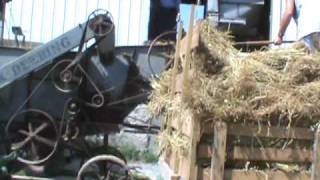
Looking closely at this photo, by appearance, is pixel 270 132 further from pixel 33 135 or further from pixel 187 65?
pixel 33 135

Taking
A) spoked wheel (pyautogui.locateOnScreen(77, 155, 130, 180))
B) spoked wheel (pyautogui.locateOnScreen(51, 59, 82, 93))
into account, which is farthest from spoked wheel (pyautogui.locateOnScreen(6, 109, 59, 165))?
spoked wheel (pyautogui.locateOnScreen(77, 155, 130, 180))

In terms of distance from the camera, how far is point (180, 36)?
20.3 ft

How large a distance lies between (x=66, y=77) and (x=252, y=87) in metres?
3.77

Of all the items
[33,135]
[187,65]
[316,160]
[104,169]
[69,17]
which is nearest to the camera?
[316,160]

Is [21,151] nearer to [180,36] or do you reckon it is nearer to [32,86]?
[32,86]

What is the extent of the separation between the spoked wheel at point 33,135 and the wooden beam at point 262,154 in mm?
3706

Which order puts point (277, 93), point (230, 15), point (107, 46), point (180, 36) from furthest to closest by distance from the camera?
point (230, 15) → point (107, 46) → point (180, 36) → point (277, 93)

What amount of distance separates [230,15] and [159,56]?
3544 mm

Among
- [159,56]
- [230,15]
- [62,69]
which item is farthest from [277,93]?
[230,15]

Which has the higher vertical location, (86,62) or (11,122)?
(86,62)

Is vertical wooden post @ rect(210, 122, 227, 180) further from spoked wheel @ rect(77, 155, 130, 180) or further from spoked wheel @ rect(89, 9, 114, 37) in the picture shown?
spoked wheel @ rect(89, 9, 114, 37)

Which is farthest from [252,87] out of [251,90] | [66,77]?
[66,77]

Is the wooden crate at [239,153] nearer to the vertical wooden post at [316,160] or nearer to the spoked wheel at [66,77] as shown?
the vertical wooden post at [316,160]

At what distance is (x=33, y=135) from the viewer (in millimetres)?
8383
